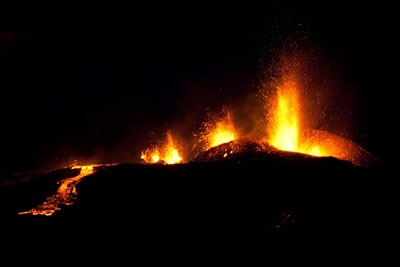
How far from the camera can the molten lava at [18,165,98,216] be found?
19.9ft

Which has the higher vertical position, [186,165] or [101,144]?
[101,144]

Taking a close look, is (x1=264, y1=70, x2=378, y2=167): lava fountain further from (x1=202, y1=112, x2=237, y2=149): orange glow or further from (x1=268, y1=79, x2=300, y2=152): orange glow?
(x1=202, y1=112, x2=237, y2=149): orange glow

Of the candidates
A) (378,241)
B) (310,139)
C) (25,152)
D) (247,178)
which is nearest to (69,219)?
(247,178)

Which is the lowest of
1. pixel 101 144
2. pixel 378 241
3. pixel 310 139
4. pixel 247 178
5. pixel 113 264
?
pixel 113 264

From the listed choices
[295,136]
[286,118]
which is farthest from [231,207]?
[286,118]

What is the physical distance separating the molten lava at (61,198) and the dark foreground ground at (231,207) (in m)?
0.20

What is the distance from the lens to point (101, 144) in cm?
2803

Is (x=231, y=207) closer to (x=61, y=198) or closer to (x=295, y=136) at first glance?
(x=61, y=198)

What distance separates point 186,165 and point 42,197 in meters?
3.74

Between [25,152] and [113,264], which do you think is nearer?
[113,264]

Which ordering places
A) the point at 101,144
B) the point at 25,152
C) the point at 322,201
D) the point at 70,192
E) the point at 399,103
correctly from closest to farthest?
1. the point at 322,201
2. the point at 70,192
3. the point at 399,103
4. the point at 25,152
5. the point at 101,144

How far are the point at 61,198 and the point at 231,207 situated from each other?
4.17m

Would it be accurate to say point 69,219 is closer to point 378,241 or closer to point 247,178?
point 247,178

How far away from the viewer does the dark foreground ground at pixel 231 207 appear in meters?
5.01
